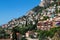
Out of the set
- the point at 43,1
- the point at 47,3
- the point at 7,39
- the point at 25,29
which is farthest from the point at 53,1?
the point at 7,39

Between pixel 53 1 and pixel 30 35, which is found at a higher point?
pixel 53 1

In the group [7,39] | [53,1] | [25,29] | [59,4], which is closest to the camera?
[7,39]

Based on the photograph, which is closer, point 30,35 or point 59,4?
point 30,35

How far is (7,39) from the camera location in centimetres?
4625

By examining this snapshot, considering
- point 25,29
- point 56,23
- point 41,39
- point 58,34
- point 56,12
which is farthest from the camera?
point 56,12

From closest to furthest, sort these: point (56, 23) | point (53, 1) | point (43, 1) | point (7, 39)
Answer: point (7, 39)
point (56, 23)
point (53, 1)
point (43, 1)

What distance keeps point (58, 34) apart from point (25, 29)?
24347mm

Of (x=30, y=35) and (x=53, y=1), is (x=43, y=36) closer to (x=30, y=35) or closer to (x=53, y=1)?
(x=30, y=35)

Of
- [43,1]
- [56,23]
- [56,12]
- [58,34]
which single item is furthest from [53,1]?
[58,34]

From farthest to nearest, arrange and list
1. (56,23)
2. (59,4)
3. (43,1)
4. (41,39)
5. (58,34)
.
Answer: (43,1) < (59,4) < (56,23) < (41,39) < (58,34)

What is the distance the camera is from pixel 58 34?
39.6m

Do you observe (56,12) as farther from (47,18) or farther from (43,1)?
(43,1)

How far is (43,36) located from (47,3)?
4356 centimetres

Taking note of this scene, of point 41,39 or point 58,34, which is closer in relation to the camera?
point 58,34
